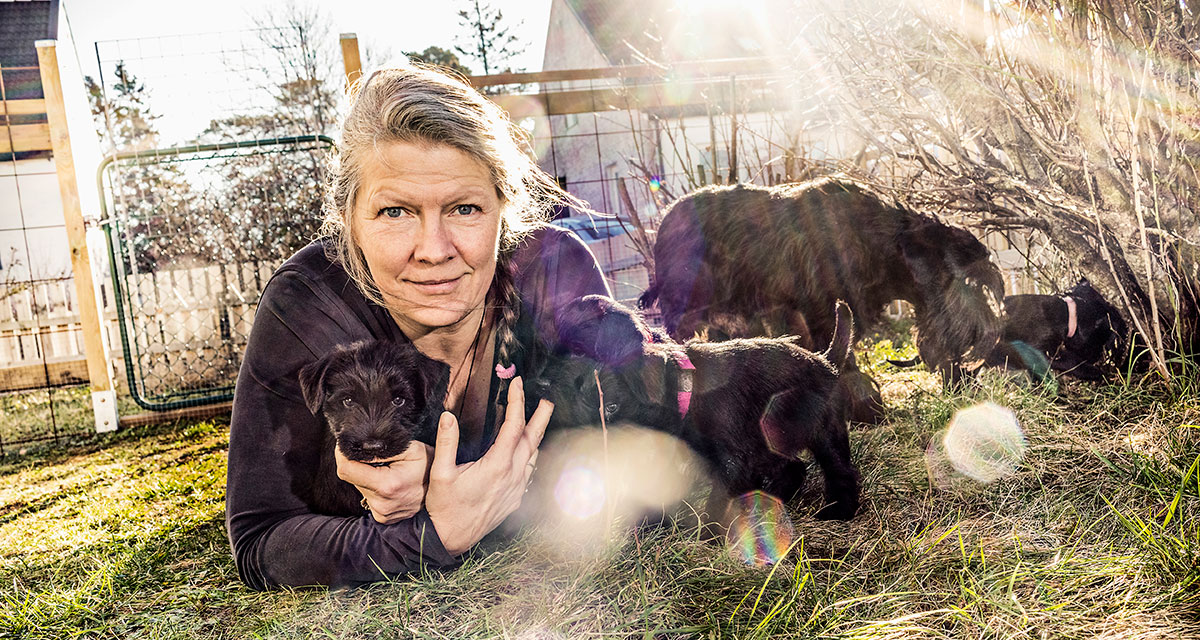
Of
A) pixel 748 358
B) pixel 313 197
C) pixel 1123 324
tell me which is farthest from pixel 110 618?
pixel 313 197

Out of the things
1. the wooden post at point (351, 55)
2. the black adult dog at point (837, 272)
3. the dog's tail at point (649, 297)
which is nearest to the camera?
the black adult dog at point (837, 272)

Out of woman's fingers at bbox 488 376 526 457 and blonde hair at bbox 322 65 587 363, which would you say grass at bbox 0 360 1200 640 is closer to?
woman's fingers at bbox 488 376 526 457

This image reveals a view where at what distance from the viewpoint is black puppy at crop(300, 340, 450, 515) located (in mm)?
1990

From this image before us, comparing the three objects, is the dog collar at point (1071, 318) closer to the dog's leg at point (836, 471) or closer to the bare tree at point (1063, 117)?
the bare tree at point (1063, 117)

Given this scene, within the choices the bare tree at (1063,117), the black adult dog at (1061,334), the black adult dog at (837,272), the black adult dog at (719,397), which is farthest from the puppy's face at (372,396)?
the black adult dog at (1061,334)

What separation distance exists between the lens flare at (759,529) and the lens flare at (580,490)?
441 mm

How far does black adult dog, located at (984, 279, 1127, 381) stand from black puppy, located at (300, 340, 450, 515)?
2775mm

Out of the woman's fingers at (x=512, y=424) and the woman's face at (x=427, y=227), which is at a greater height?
the woman's face at (x=427, y=227)

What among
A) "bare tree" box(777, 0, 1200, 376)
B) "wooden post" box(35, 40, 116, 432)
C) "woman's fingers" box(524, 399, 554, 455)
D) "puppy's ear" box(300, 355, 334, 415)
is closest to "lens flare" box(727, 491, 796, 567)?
"woman's fingers" box(524, 399, 554, 455)

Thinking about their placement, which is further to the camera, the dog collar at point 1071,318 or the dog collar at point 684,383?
the dog collar at point 1071,318

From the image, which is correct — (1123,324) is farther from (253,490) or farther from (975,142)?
(253,490)

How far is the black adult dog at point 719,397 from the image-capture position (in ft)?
6.72

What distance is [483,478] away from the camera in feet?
7.01

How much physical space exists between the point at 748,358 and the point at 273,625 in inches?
64.9
